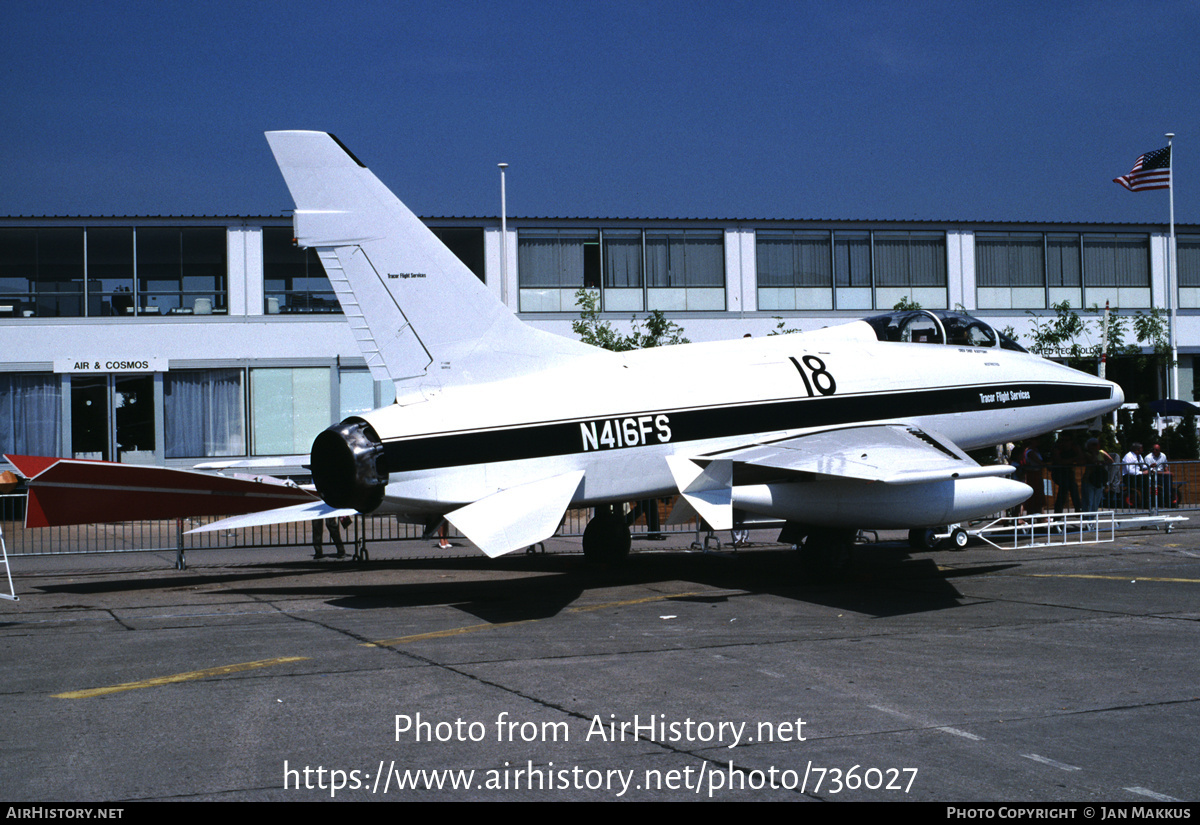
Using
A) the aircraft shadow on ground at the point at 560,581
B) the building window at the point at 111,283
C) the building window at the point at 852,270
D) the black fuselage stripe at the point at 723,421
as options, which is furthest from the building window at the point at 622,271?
the black fuselage stripe at the point at 723,421

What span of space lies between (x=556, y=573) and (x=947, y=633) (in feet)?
22.6

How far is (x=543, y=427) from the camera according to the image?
11.5 m

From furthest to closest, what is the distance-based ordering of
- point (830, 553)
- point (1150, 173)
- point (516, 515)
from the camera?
1. point (1150, 173)
2. point (830, 553)
3. point (516, 515)

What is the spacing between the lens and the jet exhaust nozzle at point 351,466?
10750mm

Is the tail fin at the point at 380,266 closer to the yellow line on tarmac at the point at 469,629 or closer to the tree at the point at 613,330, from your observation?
the yellow line on tarmac at the point at 469,629

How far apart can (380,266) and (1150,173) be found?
28974mm

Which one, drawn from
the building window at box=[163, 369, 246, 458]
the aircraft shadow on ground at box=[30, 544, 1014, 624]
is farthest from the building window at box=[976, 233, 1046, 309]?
the building window at box=[163, 369, 246, 458]

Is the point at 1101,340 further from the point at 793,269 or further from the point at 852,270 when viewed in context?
the point at 793,269

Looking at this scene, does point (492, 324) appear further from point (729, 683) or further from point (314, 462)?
point (729, 683)

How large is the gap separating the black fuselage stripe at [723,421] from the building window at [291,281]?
2476cm

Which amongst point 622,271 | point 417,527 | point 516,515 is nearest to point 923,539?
point 516,515

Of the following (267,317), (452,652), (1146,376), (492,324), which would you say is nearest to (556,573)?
(492,324)

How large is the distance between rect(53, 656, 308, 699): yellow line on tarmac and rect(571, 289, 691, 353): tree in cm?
2484

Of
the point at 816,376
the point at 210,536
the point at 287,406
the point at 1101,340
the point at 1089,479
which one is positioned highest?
the point at 1101,340
